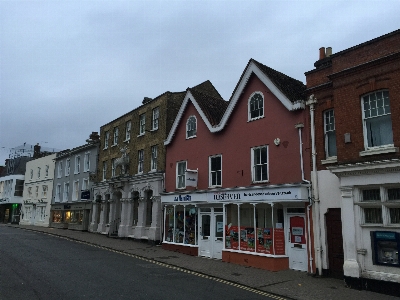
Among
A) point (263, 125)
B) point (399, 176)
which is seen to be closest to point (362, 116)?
point (399, 176)

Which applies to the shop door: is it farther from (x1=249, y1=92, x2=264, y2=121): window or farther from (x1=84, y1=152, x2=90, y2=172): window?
(x1=84, y1=152, x2=90, y2=172): window

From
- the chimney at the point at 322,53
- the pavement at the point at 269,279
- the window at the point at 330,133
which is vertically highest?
the chimney at the point at 322,53

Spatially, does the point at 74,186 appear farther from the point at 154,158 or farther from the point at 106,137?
the point at 154,158

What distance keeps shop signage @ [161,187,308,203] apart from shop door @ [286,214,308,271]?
1.09 metres

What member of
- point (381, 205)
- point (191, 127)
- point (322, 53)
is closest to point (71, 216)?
point (191, 127)

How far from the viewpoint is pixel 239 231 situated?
16531 mm

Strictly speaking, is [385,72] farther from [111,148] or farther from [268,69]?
[111,148]

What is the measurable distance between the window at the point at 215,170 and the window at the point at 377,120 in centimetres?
858

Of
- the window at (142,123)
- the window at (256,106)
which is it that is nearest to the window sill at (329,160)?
the window at (256,106)

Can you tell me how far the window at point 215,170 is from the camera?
1884 centimetres

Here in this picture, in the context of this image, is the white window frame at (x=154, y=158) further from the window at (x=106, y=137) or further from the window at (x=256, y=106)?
the window at (x=256, y=106)

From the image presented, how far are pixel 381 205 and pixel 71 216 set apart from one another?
105ft

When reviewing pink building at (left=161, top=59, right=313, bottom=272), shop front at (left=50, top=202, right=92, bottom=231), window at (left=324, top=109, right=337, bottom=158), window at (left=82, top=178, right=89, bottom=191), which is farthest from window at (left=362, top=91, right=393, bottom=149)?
window at (left=82, top=178, right=89, bottom=191)

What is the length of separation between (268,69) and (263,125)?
3.38 meters
